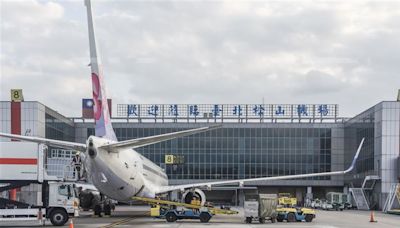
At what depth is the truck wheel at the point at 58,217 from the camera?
123ft

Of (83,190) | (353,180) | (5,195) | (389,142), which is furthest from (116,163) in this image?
(353,180)

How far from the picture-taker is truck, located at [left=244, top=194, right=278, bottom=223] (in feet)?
142

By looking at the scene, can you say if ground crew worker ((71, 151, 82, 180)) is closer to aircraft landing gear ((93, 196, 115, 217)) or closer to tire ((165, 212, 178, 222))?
tire ((165, 212, 178, 222))

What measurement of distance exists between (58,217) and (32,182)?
263cm

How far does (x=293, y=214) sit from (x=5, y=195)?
21.1 meters

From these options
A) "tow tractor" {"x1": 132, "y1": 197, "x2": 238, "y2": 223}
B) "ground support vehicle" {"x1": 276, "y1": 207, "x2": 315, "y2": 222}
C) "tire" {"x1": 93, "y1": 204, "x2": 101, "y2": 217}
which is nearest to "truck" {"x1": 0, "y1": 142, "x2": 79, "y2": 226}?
"tow tractor" {"x1": 132, "y1": 197, "x2": 238, "y2": 223}

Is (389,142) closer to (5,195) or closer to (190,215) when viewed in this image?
(190,215)

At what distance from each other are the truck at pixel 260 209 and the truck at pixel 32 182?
12172 mm

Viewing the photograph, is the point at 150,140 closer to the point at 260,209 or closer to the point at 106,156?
the point at 106,156

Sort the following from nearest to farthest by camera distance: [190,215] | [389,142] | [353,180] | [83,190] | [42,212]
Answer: [42,212], [190,215], [83,190], [389,142], [353,180]

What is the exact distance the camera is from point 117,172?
39281mm

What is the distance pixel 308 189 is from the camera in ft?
336

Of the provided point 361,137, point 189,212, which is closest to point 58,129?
point 361,137

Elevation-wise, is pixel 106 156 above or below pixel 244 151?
above
